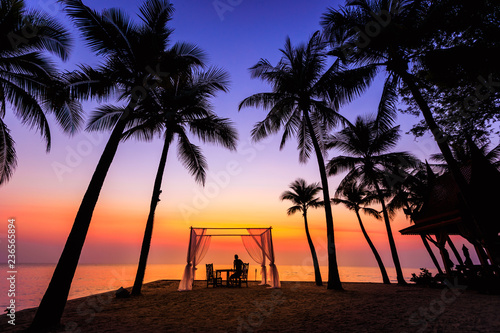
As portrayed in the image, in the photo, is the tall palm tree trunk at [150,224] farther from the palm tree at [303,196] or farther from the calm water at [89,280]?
the palm tree at [303,196]

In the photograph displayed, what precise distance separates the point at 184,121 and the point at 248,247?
7.40 meters

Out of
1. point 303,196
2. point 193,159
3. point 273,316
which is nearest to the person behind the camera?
point 273,316

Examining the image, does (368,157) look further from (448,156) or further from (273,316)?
(273,316)

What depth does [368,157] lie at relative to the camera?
17.7 metres

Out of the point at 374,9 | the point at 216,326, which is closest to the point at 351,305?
the point at 216,326

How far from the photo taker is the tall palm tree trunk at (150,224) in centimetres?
984

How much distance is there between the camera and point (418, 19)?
29.1ft

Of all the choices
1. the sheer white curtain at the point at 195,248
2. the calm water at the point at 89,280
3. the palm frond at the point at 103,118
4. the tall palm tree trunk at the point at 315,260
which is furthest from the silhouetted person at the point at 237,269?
the palm frond at the point at 103,118

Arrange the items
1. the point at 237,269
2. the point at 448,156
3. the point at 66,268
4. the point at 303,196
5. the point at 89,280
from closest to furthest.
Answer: the point at 66,268
the point at 448,156
the point at 237,269
the point at 303,196
the point at 89,280

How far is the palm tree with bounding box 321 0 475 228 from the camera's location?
26.5 feet

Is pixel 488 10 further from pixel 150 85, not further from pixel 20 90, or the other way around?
pixel 20 90

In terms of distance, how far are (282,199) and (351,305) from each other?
13.2 metres

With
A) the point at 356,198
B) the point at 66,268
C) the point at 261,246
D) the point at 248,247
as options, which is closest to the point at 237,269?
the point at 248,247

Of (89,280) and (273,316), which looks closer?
(273,316)
